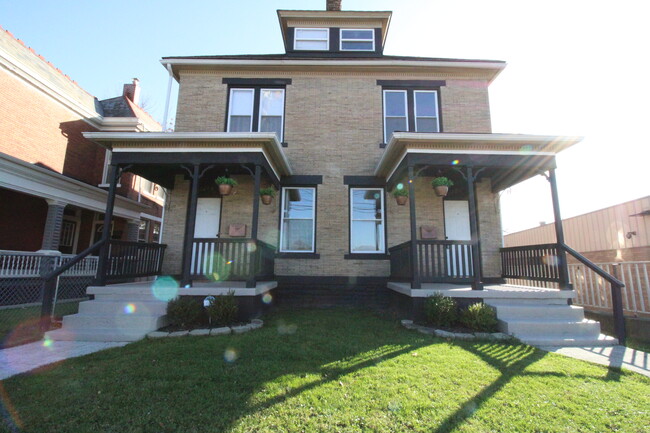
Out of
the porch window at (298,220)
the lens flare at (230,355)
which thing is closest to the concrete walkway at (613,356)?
the lens flare at (230,355)

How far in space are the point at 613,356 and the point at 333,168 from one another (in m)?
6.95

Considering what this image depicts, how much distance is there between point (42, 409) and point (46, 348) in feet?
8.87

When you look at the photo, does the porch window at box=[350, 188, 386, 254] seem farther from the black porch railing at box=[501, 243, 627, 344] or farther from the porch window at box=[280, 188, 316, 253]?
the black porch railing at box=[501, 243, 627, 344]

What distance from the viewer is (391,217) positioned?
8.74 m

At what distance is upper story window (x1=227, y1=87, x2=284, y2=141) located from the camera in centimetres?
935

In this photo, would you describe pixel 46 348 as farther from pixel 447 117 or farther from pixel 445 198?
pixel 447 117

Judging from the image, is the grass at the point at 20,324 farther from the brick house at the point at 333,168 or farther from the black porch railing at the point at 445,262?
the black porch railing at the point at 445,262

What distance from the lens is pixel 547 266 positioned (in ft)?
22.3

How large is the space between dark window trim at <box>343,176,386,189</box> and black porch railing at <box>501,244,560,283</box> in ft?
12.4

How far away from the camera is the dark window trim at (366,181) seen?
8.90 metres

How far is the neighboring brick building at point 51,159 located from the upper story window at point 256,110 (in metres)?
6.45

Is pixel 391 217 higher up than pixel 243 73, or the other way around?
pixel 243 73

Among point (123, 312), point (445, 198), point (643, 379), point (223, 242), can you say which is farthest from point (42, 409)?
point (445, 198)

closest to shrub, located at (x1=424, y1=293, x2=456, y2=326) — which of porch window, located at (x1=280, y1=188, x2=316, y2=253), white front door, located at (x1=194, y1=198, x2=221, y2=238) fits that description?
porch window, located at (x1=280, y1=188, x2=316, y2=253)
